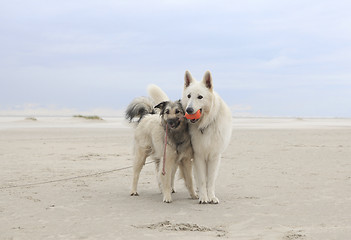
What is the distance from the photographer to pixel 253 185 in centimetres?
720

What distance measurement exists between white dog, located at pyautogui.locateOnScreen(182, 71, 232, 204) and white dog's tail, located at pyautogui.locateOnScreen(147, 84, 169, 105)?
0.97 m

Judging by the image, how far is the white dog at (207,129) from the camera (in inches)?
229

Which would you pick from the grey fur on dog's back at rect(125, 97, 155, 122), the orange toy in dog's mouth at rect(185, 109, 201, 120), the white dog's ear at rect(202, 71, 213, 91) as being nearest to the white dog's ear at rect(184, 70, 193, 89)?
the white dog's ear at rect(202, 71, 213, 91)

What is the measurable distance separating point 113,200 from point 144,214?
1086 millimetres

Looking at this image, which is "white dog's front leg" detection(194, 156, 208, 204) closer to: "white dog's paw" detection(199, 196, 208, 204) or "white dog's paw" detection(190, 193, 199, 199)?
"white dog's paw" detection(199, 196, 208, 204)

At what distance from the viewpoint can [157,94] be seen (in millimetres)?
6934

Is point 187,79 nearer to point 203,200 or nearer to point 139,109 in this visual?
point 139,109

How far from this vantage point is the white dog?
5.81 m

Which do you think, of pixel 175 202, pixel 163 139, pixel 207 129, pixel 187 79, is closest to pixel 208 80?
pixel 187 79

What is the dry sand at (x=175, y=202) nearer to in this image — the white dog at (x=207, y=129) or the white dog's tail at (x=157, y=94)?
the white dog at (x=207, y=129)

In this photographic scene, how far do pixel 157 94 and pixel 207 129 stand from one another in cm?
134

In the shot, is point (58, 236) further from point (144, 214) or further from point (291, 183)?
point (291, 183)

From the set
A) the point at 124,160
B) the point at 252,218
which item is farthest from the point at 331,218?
the point at 124,160

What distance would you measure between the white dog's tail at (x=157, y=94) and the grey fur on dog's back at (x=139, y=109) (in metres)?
0.23
